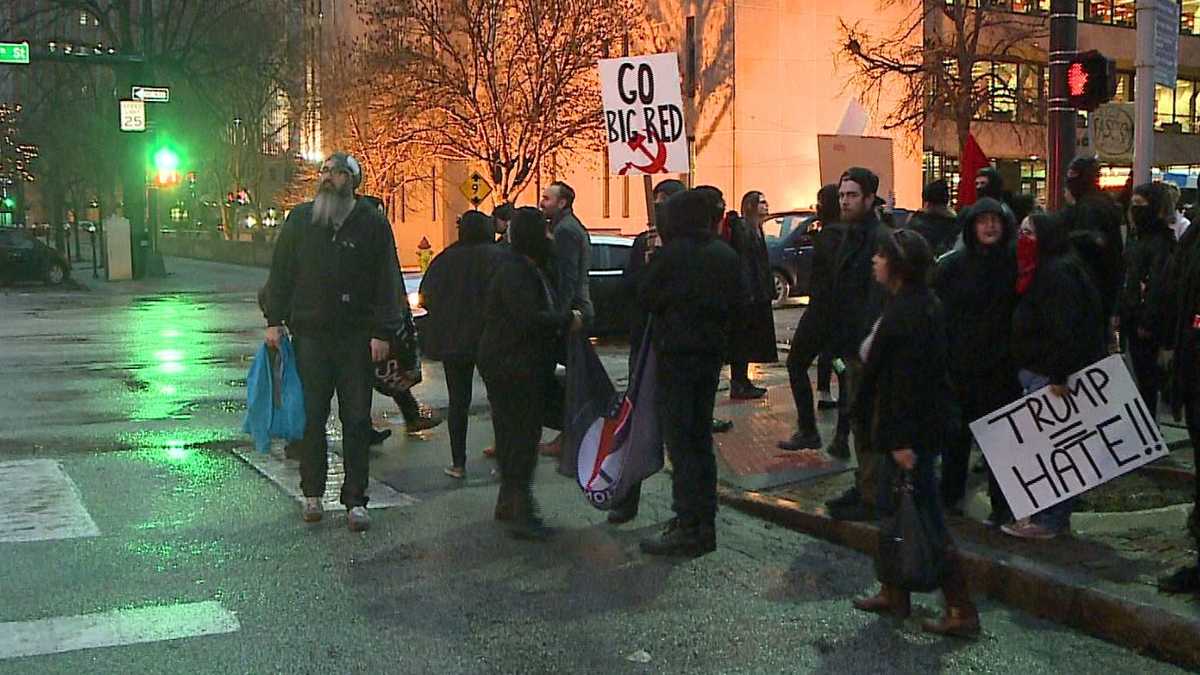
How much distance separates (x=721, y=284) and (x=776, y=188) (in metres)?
32.4

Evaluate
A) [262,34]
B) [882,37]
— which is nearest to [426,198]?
[262,34]

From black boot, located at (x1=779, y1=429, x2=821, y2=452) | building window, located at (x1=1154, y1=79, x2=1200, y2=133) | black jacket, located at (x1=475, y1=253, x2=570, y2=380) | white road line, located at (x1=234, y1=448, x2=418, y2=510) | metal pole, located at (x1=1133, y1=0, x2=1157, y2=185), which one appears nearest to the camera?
black jacket, located at (x1=475, y1=253, x2=570, y2=380)

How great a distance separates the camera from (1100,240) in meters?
7.57

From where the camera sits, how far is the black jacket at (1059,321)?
20.0 ft

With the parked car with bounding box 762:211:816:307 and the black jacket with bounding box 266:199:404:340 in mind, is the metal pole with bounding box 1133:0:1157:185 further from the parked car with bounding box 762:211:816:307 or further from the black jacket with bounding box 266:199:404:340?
the parked car with bounding box 762:211:816:307

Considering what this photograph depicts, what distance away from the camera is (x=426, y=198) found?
46875 mm

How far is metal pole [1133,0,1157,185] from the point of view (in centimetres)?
1034

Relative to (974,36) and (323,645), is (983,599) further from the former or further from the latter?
(974,36)

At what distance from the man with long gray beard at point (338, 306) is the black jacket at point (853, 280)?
8.65ft

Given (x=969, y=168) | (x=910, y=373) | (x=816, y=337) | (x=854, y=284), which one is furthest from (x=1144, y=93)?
(x=910, y=373)

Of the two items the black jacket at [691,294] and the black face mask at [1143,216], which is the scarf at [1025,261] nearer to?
the black jacket at [691,294]

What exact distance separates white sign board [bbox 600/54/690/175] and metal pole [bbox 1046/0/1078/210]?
119 inches

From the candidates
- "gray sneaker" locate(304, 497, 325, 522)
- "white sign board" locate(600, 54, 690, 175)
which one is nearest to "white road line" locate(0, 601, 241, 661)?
"gray sneaker" locate(304, 497, 325, 522)

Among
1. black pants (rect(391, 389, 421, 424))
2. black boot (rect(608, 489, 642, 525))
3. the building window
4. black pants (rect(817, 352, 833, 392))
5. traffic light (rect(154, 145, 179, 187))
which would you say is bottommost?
black boot (rect(608, 489, 642, 525))
